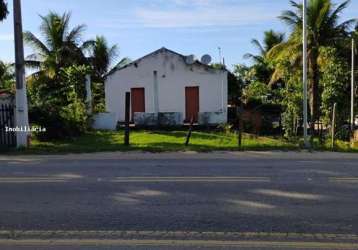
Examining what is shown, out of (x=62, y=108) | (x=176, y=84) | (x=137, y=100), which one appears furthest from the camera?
(x=137, y=100)

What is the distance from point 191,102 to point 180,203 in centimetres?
2390

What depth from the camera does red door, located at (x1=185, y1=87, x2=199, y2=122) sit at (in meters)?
31.2

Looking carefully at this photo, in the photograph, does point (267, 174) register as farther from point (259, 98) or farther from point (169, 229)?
point (259, 98)

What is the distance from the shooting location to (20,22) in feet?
58.9

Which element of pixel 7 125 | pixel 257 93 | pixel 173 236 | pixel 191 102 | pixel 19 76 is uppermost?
pixel 19 76

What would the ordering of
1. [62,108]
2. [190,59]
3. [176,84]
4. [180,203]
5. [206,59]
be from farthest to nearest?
1. [176,84]
2. [206,59]
3. [190,59]
4. [62,108]
5. [180,203]

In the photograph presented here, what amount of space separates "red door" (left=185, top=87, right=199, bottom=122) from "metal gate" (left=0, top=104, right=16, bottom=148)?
13.8 m

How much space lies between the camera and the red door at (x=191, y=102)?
31.2m

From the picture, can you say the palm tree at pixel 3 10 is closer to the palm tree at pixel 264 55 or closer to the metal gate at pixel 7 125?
the metal gate at pixel 7 125

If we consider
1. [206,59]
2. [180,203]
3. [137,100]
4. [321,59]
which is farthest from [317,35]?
[180,203]

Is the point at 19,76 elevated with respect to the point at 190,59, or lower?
lower

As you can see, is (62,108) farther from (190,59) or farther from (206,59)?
(206,59)

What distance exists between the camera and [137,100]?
1250 inches

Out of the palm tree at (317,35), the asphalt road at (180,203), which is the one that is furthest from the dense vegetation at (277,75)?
the asphalt road at (180,203)
